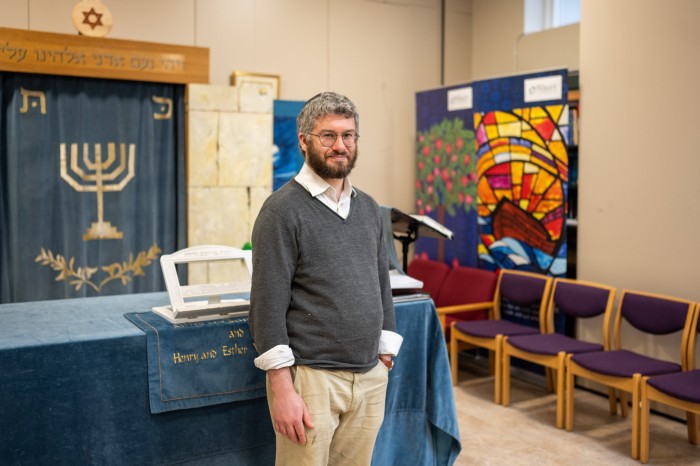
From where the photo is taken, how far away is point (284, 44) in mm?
5809

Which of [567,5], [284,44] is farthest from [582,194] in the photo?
[284,44]

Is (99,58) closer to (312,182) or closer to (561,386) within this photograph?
(312,182)

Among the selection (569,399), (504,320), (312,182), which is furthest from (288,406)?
(504,320)

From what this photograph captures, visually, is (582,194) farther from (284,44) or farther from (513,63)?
(284,44)

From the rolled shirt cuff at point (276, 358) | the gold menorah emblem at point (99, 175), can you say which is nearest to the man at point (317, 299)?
the rolled shirt cuff at point (276, 358)

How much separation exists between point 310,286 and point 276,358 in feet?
0.77

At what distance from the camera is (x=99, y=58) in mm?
4449

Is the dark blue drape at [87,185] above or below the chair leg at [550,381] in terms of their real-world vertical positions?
above

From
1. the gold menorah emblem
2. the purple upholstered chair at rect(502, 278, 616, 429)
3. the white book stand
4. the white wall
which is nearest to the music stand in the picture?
the white book stand

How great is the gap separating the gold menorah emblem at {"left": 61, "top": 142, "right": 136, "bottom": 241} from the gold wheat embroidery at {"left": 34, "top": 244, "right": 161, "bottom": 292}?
7.5 inches

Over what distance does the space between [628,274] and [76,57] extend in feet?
12.0

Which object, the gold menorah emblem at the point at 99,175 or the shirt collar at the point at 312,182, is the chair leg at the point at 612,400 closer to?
the shirt collar at the point at 312,182

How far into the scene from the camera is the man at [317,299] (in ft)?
6.89

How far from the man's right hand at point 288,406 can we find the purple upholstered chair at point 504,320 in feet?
8.62
